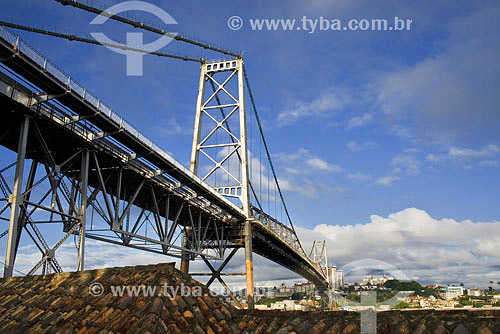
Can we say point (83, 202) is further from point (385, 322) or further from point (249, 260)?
point (249, 260)

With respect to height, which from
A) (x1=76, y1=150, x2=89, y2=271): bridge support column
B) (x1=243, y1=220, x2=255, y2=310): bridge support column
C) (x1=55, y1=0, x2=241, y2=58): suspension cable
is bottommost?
(x1=243, y1=220, x2=255, y2=310): bridge support column

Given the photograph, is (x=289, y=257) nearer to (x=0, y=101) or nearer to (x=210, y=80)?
(x=210, y=80)

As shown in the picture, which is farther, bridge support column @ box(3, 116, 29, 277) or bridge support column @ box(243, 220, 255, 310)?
bridge support column @ box(243, 220, 255, 310)

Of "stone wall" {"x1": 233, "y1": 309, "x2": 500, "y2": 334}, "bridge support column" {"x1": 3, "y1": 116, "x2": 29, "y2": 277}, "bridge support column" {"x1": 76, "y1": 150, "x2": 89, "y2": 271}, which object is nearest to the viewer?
"stone wall" {"x1": 233, "y1": 309, "x2": 500, "y2": 334}

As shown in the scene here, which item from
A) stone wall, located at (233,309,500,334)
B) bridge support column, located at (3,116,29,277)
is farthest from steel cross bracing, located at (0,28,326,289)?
stone wall, located at (233,309,500,334)

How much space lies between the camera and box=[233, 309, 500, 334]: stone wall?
333 cm

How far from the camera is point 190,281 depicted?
15.8ft

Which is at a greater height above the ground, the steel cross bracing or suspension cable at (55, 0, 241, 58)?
suspension cable at (55, 0, 241, 58)

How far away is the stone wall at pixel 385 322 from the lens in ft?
10.9

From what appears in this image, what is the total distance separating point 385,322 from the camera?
360 centimetres

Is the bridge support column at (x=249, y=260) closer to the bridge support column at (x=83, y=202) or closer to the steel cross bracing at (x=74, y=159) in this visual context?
the steel cross bracing at (x=74, y=159)

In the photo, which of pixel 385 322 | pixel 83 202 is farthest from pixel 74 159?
pixel 385 322

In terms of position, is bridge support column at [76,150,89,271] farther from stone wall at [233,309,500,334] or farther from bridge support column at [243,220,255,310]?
bridge support column at [243,220,255,310]

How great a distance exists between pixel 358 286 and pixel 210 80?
4447 cm
